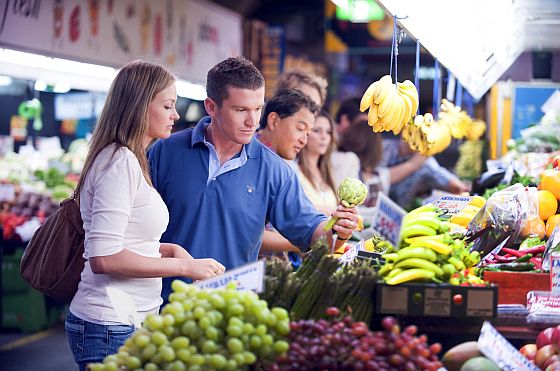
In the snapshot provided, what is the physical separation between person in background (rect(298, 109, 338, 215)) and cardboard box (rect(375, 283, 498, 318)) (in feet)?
9.85

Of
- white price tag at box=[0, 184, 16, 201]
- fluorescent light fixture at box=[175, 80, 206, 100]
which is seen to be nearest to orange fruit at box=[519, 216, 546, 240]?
white price tag at box=[0, 184, 16, 201]

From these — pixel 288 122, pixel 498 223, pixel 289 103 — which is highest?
pixel 289 103

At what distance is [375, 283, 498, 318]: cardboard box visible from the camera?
282cm

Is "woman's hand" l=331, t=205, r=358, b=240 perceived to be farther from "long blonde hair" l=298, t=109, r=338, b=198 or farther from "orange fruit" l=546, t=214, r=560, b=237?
"long blonde hair" l=298, t=109, r=338, b=198

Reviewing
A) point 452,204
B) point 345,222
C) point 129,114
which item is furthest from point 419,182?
point 129,114

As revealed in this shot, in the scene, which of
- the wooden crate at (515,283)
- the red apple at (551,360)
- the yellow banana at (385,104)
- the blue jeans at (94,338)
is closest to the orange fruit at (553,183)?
the yellow banana at (385,104)

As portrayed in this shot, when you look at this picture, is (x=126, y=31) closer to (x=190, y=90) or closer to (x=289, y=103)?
(x=190, y=90)

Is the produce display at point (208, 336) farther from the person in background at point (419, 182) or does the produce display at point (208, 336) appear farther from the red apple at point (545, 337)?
the person in background at point (419, 182)

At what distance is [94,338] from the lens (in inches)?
131

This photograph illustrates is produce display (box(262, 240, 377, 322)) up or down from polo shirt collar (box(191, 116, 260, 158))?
down

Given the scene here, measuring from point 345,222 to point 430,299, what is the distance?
32.2 inches

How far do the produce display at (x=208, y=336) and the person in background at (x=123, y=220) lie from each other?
0.73m

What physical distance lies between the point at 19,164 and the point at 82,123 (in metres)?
2.20

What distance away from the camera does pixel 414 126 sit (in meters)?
5.80
